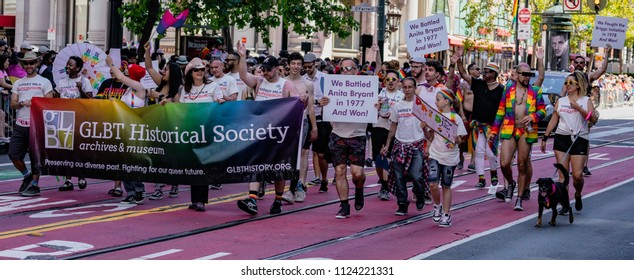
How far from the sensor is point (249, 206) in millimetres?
12938

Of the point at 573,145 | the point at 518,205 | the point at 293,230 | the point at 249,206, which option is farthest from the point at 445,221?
the point at 573,145

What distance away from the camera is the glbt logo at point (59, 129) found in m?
14.0

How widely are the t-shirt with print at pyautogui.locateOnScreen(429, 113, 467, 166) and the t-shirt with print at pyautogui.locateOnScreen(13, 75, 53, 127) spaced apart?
5095mm

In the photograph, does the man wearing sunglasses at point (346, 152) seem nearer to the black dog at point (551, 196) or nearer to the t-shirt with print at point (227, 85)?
the t-shirt with print at point (227, 85)

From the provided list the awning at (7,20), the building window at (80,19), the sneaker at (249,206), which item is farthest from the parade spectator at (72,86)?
the awning at (7,20)

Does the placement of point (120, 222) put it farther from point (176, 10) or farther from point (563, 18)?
point (563, 18)

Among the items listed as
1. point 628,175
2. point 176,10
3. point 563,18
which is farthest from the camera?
point 563,18

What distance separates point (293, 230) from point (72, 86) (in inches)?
185

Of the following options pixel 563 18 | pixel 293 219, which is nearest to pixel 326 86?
pixel 293 219

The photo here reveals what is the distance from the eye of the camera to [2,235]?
11.1 meters

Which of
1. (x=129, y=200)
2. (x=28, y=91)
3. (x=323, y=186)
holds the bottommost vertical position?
(x=129, y=200)

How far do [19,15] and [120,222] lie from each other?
38228mm

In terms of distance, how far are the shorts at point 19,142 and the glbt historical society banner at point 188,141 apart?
3.27 ft

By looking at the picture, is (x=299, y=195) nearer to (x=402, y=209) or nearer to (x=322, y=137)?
(x=322, y=137)
